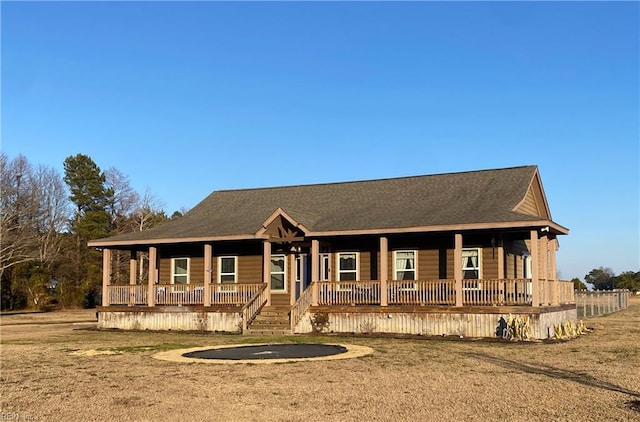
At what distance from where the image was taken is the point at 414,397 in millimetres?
10562

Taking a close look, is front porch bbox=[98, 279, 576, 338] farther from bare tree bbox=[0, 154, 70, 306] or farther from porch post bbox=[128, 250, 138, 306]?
bare tree bbox=[0, 154, 70, 306]

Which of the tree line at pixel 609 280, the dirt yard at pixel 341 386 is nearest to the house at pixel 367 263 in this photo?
the dirt yard at pixel 341 386

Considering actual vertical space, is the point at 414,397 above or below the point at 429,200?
below

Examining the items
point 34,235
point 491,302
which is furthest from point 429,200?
point 34,235

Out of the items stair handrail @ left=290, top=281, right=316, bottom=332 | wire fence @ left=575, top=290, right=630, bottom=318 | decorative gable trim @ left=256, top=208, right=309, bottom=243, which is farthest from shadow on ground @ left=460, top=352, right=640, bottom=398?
wire fence @ left=575, top=290, right=630, bottom=318

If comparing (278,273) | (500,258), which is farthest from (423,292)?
(278,273)

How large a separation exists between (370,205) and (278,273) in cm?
467

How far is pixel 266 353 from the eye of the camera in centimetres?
1716

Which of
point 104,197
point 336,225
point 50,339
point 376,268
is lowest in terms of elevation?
point 50,339

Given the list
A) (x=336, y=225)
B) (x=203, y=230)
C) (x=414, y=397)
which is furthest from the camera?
(x=203, y=230)

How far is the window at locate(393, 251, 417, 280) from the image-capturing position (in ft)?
82.1

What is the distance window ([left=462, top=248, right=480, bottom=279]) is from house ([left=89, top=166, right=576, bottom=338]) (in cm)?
4

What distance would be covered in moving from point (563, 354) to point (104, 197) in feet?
178

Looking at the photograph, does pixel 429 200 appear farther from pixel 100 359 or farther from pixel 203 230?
pixel 100 359
